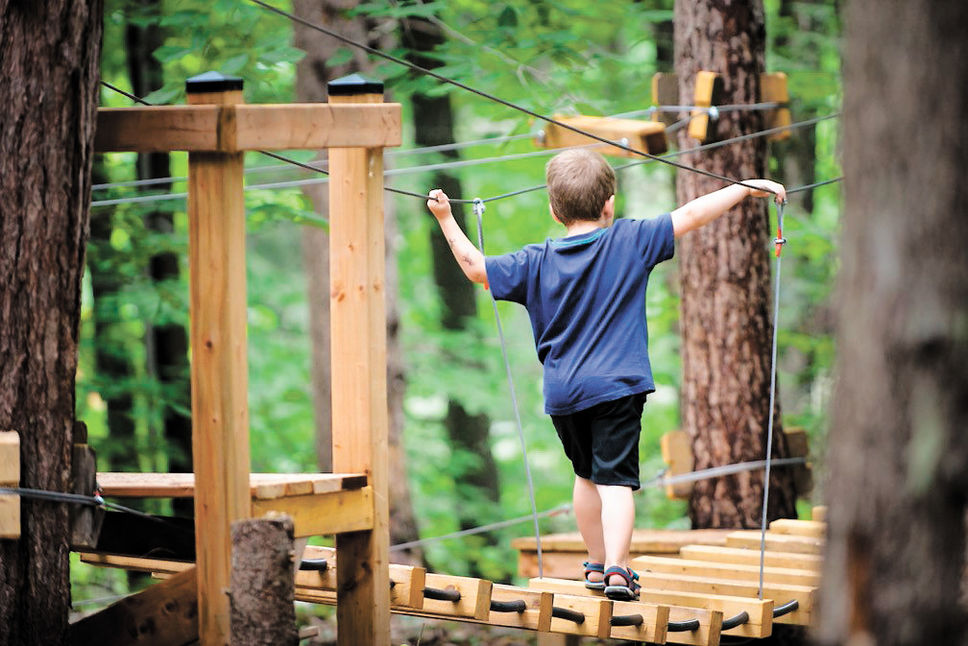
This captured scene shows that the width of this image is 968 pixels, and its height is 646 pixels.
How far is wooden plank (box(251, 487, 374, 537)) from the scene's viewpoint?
351cm

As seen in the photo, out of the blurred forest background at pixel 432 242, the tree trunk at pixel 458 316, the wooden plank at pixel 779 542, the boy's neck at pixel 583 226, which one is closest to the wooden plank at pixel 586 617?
the boy's neck at pixel 583 226

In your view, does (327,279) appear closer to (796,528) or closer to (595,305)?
Result: (796,528)

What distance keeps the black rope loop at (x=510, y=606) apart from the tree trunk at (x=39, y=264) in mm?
1387

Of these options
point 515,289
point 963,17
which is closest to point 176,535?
point 515,289

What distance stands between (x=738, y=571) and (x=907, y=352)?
3049 millimetres

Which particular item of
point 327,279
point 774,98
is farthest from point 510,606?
point 327,279

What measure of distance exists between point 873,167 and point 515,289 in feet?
7.93

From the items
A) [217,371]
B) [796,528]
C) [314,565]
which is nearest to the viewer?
[217,371]

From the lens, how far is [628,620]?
3.91 m

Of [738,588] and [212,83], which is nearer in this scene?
[212,83]

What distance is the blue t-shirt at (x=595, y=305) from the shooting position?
416 cm

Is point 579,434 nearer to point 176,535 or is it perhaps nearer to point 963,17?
point 176,535

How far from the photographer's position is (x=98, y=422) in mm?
13117

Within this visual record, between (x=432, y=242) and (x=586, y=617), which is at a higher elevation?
(x=432, y=242)
